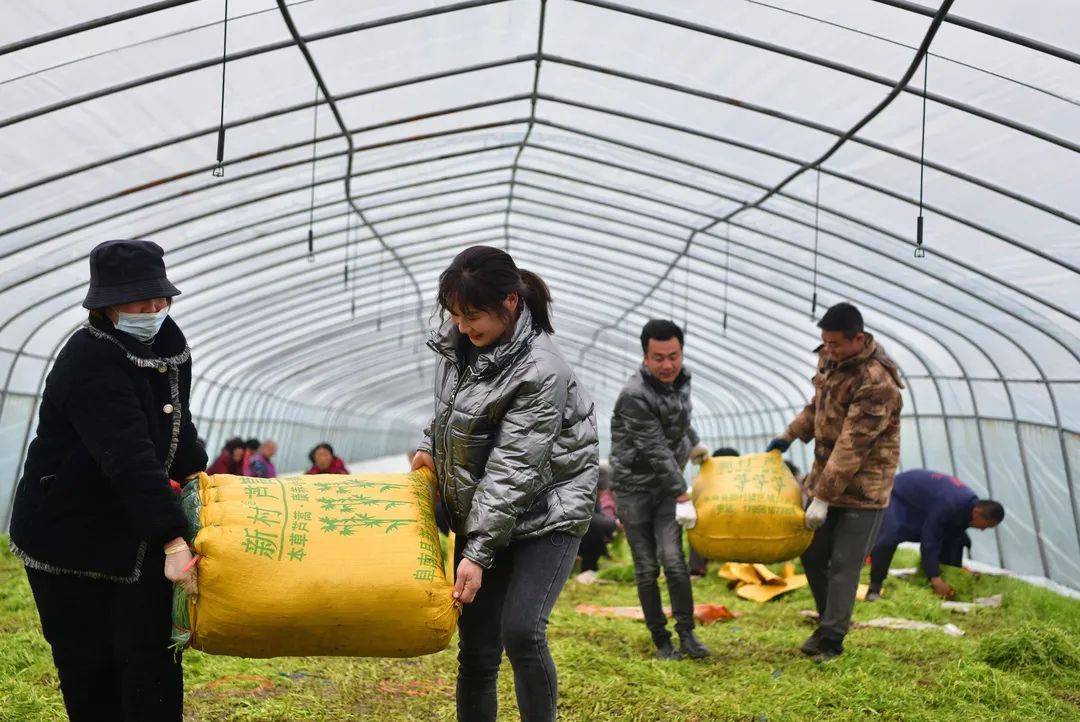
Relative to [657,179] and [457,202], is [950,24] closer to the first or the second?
[657,179]

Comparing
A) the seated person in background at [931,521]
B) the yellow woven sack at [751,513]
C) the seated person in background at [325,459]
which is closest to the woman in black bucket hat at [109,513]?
the yellow woven sack at [751,513]

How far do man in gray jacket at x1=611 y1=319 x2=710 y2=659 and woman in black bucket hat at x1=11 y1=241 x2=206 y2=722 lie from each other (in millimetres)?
3180

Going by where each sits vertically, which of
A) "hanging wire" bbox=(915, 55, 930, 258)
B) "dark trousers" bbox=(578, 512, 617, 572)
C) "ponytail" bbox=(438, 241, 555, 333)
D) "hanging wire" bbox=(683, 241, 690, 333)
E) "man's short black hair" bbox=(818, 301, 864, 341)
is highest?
"hanging wire" bbox=(683, 241, 690, 333)

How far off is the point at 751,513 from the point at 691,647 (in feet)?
2.68

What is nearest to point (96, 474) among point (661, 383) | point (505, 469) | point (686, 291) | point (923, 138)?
point (505, 469)

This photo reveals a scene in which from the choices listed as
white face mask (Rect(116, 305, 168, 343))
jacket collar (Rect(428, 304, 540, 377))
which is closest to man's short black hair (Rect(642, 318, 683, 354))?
jacket collar (Rect(428, 304, 540, 377))

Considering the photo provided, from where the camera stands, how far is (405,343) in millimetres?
28516

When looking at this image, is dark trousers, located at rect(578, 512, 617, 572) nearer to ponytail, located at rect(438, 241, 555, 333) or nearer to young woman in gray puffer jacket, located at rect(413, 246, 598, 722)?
young woman in gray puffer jacket, located at rect(413, 246, 598, 722)

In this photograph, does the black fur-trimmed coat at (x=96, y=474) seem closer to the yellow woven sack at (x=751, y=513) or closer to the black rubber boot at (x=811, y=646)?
the yellow woven sack at (x=751, y=513)

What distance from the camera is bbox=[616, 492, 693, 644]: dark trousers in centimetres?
601

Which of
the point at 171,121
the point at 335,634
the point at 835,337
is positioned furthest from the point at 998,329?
the point at 335,634

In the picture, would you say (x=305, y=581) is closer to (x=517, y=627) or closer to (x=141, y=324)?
(x=517, y=627)

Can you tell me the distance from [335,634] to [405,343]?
83.6 feet

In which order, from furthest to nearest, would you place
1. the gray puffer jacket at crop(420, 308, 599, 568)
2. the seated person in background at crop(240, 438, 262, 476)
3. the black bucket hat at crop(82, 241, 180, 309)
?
the seated person in background at crop(240, 438, 262, 476) → the gray puffer jacket at crop(420, 308, 599, 568) → the black bucket hat at crop(82, 241, 180, 309)
